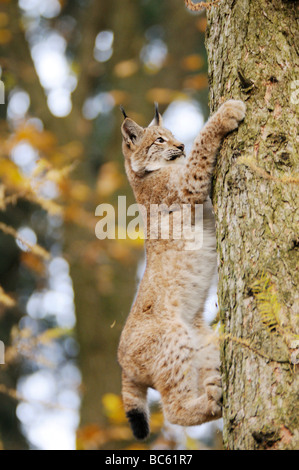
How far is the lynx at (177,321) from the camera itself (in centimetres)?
307

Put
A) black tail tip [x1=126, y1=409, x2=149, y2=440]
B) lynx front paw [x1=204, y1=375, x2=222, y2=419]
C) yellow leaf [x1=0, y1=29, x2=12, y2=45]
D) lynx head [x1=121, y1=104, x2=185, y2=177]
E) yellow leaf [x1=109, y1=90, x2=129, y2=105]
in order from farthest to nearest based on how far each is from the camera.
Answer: yellow leaf [x1=109, y1=90, x2=129, y2=105]
yellow leaf [x1=0, y1=29, x2=12, y2=45]
lynx head [x1=121, y1=104, x2=185, y2=177]
black tail tip [x1=126, y1=409, x2=149, y2=440]
lynx front paw [x1=204, y1=375, x2=222, y2=419]

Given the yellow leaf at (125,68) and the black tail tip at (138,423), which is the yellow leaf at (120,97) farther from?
the black tail tip at (138,423)

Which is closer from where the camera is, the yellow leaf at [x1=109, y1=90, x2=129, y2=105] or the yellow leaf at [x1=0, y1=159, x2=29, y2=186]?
the yellow leaf at [x1=0, y1=159, x2=29, y2=186]

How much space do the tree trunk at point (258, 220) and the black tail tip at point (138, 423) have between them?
1.22m

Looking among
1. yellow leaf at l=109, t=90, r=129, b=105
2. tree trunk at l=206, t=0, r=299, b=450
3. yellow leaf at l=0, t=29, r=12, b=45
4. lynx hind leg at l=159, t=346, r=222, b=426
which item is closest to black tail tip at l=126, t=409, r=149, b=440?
lynx hind leg at l=159, t=346, r=222, b=426

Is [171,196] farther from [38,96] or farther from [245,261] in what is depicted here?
[38,96]

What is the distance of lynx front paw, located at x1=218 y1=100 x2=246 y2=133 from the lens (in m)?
2.61

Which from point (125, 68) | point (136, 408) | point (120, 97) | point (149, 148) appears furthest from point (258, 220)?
point (125, 68)

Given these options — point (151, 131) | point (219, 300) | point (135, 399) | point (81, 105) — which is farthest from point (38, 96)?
point (219, 300)

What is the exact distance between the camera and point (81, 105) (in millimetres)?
8625

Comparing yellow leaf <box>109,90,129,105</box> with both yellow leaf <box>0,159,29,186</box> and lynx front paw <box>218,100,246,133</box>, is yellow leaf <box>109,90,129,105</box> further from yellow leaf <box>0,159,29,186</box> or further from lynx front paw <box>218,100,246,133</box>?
lynx front paw <box>218,100,246,133</box>

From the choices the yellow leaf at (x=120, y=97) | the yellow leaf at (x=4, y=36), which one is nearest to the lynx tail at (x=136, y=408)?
the yellow leaf at (x=120, y=97)

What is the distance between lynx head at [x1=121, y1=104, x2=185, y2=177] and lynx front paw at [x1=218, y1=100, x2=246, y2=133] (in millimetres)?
1420

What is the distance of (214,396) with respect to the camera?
9.32 feet
